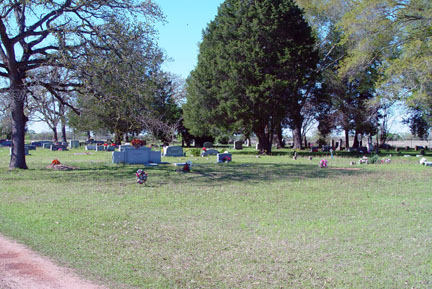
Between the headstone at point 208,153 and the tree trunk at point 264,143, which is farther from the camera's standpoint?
the tree trunk at point 264,143

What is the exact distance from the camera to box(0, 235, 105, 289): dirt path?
181 inches

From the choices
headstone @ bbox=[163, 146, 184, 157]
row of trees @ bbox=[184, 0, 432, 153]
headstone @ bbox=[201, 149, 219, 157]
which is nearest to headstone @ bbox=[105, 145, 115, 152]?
row of trees @ bbox=[184, 0, 432, 153]

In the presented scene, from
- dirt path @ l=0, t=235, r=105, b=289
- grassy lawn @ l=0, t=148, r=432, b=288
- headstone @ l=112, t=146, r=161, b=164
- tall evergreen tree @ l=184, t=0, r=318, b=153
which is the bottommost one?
dirt path @ l=0, t=235, r=105, b=289

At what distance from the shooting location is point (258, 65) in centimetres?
3206

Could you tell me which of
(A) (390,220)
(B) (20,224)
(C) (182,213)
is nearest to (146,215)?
(C) (182,213)

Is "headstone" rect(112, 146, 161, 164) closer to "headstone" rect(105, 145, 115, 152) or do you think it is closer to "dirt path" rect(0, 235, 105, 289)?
"dirt path" rect(0, 235, 105, 289)

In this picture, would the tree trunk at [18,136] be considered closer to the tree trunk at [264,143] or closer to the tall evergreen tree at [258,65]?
the tall evergreen tree at [258,65]

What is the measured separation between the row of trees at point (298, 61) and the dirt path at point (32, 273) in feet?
79.7

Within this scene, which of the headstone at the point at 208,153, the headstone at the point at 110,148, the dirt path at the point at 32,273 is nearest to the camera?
the dirt path at the point at 32,273

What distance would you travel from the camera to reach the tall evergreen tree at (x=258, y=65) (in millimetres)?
31500

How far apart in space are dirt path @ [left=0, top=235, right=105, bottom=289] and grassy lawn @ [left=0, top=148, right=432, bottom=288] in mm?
204

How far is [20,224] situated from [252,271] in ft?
16.0

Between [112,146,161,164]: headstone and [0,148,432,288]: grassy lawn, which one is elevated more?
[112,146,161,164]: headstone

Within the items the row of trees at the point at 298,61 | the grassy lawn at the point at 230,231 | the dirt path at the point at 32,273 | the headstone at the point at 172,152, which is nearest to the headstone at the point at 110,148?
the row of trees at the point at 298,61
